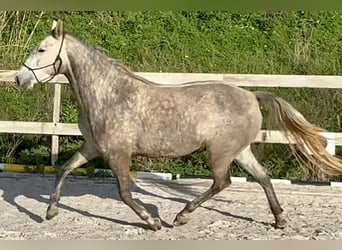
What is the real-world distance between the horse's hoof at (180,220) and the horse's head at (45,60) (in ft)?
4.91

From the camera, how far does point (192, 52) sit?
502 inches

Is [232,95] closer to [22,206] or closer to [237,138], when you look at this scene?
[237,138]

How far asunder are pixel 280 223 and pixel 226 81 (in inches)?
92.6

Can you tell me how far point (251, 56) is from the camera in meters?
12.2

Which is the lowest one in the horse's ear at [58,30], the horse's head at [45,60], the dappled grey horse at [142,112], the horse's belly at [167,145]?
the horse's belly at [167,145]

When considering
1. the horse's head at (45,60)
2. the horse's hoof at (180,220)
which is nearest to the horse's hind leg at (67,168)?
the horse's head at (45,60)

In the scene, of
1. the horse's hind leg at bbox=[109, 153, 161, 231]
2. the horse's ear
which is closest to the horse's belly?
the horse's hind leg at bbox=[109, 153, 161, 231]

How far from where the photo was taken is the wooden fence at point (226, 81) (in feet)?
24.1

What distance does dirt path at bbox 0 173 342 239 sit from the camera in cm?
538

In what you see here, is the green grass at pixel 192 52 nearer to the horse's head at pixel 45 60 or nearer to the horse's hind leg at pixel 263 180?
the horse's hind leg at pixel 263 180

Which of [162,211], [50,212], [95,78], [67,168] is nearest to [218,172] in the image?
[162,211]

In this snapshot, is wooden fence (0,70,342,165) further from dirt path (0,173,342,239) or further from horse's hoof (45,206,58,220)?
horse's hoof (45,206,58,220)

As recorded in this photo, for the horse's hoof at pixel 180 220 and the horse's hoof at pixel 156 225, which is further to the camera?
the horse's hoof at pixel 180 220

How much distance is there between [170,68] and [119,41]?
2.73 metres
